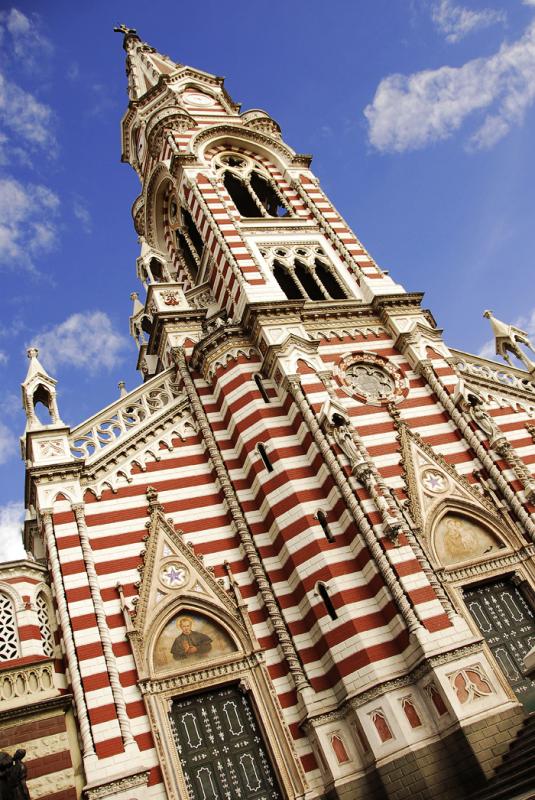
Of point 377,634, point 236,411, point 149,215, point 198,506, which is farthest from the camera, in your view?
point 149,215

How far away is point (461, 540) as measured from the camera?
655 inches

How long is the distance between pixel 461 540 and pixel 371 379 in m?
5.47

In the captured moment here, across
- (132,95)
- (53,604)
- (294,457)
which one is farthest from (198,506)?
(132,95)

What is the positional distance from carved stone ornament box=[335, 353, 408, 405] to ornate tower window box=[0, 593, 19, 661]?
33.8 feet

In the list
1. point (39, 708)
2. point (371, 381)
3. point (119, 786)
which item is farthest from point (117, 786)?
point (371, 381)

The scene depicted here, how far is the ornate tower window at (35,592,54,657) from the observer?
14.3 metres

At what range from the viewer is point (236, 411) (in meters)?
18.4

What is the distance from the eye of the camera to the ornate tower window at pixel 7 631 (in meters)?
13.7

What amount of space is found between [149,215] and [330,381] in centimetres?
1552

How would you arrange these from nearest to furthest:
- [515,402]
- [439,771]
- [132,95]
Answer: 1. [439,771]
2. [515,402]
3. [132,95]

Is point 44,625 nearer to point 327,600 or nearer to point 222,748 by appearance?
point 222,748

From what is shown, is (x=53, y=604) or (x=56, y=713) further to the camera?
(x=53, y=604)

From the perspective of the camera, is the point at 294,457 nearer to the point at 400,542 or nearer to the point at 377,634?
the point at 400,542

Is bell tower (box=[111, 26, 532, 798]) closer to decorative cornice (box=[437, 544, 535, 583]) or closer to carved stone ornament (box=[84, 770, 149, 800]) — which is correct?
decorative cornice (box=[437, 544, 535, 583])
